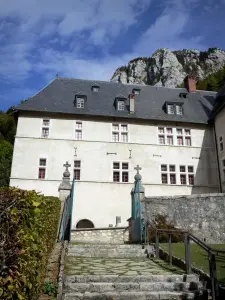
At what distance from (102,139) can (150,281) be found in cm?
1547

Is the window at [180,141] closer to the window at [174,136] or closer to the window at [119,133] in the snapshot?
the window at [174,136]

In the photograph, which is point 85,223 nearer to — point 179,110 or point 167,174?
point 167,174

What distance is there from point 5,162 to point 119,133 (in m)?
27.2

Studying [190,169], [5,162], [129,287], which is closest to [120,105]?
[190,169]

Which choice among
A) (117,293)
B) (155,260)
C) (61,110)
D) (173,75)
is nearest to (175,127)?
(61,110)

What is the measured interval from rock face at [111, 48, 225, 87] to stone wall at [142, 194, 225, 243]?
58.2 meters

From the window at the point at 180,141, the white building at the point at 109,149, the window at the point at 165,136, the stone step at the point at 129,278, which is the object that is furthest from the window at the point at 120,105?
the stone step at the point at 129,278

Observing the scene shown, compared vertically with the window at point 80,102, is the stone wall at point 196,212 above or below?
below

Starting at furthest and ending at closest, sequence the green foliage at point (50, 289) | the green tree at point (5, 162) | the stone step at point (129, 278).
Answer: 1. the green tree at point (5, 162)
2. the stone step at point (129, 278)
3. the green foliage at point (50, 289)

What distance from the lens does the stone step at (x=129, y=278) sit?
5059 millimetres

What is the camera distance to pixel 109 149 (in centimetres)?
2003

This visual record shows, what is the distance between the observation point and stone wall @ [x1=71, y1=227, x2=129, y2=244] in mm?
13470

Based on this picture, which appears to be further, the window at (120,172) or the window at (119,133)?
the window at (119,133)

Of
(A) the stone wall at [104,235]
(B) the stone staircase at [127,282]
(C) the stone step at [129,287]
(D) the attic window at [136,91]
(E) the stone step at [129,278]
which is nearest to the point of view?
(B) the stone staircase at [127,282]
